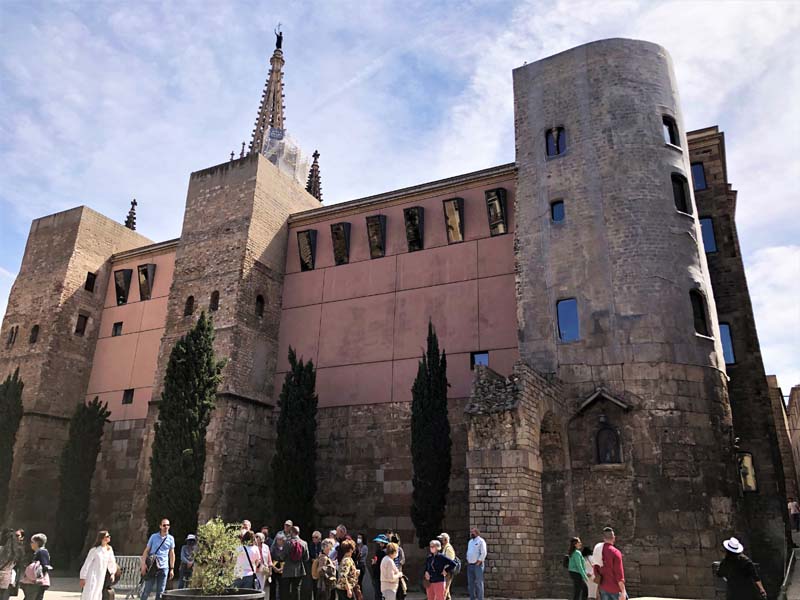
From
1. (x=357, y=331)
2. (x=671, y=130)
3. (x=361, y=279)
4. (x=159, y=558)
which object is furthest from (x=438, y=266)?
(x=159, y=558)

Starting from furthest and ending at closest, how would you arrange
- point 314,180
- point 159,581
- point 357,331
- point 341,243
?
point 314,180, point 341,243, point 357,331, point 159,581

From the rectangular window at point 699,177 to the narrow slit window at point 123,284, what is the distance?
1994 cm

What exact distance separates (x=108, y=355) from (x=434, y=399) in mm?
13761

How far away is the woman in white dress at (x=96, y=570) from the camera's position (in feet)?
25.4

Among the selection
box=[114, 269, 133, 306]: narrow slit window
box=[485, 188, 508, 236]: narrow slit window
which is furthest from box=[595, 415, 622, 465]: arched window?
box=[114, 269, 133, 306]: narrow slit window

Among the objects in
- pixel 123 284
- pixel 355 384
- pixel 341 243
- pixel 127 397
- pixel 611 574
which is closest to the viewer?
pixel 611 574

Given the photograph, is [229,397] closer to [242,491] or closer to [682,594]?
[242,491]

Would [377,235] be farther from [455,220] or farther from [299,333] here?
[299,333]

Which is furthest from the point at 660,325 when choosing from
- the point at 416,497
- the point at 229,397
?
the point at 229,397

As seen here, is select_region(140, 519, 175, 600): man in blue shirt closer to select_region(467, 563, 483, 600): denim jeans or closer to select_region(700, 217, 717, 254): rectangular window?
select_region(467, 563, 483, 600): denim jeans

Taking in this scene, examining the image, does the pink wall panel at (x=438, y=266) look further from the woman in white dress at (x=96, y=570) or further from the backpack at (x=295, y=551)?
the woman in white dress at (x=96, y=570)

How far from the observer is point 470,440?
42.6 ft

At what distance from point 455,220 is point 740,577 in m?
13.1

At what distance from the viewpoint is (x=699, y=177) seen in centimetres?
1856
